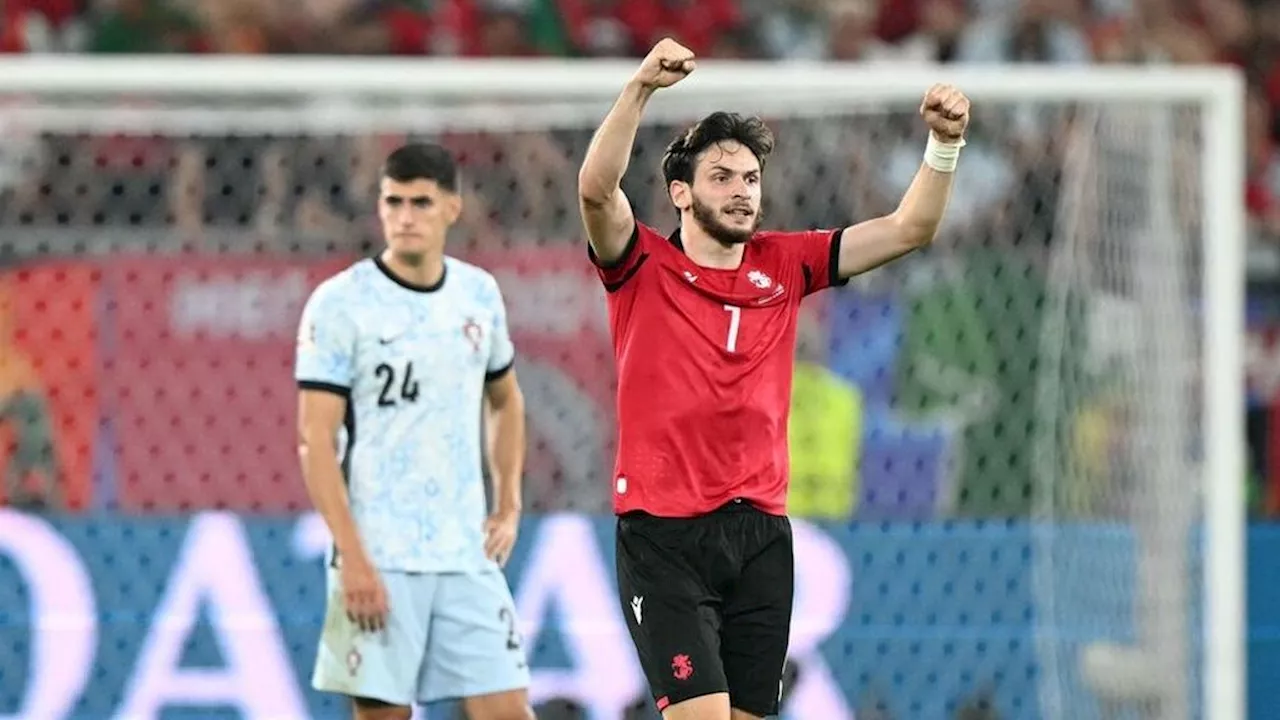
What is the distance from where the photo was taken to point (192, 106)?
8.04m

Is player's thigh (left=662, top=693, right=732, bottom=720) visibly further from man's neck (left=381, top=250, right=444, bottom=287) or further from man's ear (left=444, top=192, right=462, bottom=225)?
man's ear (left=444, top=192, right=462, bottom=225)

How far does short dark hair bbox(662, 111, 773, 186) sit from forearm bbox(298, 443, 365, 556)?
1399mm

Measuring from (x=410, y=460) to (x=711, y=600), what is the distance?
1304mm

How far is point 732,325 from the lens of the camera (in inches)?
215

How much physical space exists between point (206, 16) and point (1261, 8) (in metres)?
6.43

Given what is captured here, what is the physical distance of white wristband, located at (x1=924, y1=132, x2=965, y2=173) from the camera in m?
5.44

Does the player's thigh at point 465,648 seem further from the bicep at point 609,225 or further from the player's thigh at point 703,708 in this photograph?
the bicep at point 609,225

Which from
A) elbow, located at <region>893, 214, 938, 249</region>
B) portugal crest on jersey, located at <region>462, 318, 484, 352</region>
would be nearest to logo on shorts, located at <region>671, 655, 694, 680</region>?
elbow, located at <region>893, 214, 938, 249</region>

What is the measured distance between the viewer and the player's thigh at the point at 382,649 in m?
6.38

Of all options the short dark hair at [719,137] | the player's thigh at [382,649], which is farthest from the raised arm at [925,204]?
the player's thigh at [382,649]

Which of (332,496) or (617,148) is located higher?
(617,148)

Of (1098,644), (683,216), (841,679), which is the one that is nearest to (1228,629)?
(1098,644)

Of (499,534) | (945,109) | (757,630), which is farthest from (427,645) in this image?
(945,109)

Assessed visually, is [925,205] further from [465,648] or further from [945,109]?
[465,648]
